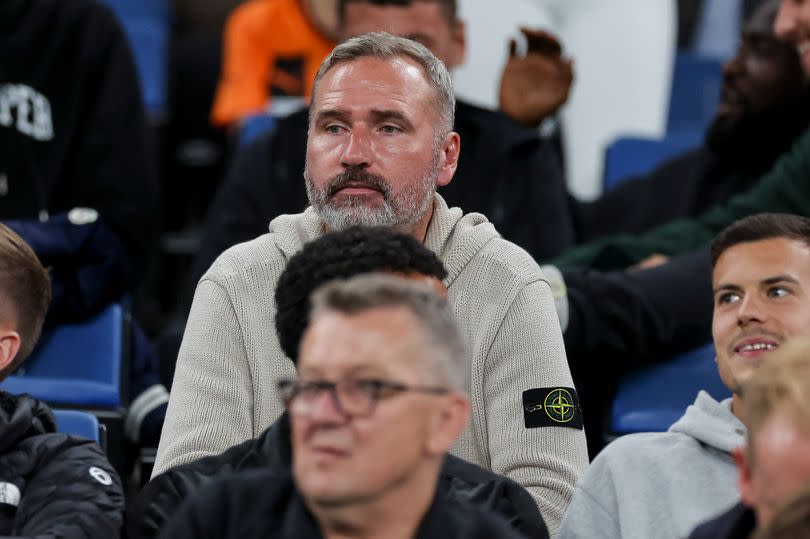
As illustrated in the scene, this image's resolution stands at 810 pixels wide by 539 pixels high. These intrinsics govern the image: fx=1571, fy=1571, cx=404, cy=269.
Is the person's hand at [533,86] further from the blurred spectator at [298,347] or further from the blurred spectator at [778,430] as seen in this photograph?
the blurred spectator at [778,430]

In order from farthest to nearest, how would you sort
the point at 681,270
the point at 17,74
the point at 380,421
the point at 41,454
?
the point at 17,74 → the point at 681,270 → the point at 41,454 → the point at 380,421

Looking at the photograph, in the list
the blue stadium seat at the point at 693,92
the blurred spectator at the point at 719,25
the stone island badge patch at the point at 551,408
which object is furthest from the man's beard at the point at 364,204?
the blurred spectator at the point at 719,25

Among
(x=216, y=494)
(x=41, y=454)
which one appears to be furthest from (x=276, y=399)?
(x=216, y=494)

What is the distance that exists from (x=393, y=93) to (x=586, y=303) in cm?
80

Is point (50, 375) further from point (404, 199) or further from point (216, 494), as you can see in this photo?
point (216, 494)

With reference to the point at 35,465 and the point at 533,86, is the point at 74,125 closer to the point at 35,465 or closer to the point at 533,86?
the point at 533,86

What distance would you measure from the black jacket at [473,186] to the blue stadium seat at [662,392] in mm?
625

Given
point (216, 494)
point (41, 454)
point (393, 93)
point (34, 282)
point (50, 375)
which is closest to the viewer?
point (216, 494)

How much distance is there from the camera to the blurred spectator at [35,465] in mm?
2285

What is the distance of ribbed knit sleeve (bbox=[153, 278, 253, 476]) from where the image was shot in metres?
2.52

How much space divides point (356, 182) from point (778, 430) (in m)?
1.13

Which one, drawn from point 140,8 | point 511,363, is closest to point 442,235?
point 511,363

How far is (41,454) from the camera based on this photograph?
94.2 inches

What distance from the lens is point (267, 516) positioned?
1925 mm
